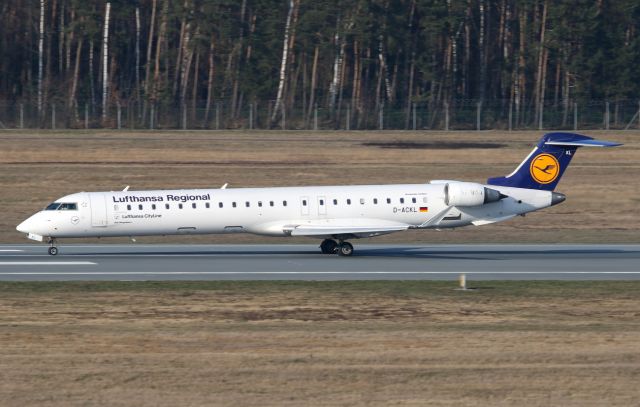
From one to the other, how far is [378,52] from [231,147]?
23.6 metres

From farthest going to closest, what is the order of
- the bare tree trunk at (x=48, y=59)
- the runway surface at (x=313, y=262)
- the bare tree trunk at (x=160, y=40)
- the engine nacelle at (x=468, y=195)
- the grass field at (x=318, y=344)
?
the bare tree trunk at (x=160, y=40) < the bare tree trunk at (x=48, y=59) < the engine nacelle at (x=468, y=195) < the runway surface at (x=313, y=262) < the grass field at (x=318, y=344)

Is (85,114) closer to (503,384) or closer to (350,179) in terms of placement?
(350,179)

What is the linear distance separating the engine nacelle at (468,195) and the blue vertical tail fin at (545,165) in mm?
1394

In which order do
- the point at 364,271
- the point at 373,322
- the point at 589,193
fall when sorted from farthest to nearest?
the point at 589,193, the point at 364,271, the point at 373,322

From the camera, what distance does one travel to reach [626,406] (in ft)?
51.9

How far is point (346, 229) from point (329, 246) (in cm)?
131

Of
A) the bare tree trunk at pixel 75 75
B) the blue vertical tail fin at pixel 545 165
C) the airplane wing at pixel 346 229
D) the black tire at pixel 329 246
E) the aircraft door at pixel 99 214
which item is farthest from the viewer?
the bare tree trunk at pixel 75 75

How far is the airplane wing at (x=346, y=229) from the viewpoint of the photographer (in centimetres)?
3362

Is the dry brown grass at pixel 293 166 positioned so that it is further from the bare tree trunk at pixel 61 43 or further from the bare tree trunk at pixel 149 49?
the bare tree trunk at pixel 61 43

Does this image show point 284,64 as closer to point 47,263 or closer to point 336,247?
point 336,247

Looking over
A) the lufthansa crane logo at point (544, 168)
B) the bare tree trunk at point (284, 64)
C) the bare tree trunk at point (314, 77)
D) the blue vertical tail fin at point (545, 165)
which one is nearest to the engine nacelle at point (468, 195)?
the blue vertical tail fin at point (545, 165)

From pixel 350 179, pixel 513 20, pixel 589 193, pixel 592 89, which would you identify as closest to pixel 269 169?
pixel 350 179

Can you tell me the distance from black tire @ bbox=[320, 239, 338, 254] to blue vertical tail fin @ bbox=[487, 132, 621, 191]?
18.1 ft

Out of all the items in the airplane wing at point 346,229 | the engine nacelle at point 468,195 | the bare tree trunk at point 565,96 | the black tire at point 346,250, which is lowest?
the black tire at point 346,250
